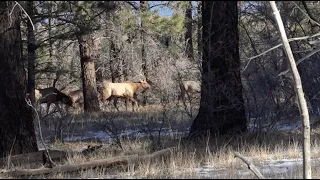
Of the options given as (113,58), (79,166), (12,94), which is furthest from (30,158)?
(113,58)

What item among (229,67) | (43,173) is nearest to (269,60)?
(229,67)

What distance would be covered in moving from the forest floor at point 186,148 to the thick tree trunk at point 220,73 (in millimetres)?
430

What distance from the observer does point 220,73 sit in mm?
11234

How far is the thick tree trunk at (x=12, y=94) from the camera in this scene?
9430mm

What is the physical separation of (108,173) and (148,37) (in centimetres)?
1430

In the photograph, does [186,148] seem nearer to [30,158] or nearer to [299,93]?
[30,158]

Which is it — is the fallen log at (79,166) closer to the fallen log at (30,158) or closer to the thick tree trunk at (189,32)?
the fallen log at (30,158)

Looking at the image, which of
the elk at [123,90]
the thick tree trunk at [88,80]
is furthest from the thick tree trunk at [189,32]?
the elk at [123,90]

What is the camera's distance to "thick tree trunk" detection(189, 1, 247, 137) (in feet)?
36.3

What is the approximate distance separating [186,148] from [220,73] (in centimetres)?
206

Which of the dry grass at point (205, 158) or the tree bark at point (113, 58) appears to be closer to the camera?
the dry grass at point (205, 158)

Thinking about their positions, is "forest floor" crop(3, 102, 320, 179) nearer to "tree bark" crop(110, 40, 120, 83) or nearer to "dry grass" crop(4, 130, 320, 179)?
"dry grass" crop(4, 130, 320, 179)

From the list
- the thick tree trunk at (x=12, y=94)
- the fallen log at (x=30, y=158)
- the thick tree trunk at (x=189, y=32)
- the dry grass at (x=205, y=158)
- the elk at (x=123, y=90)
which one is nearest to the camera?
the dry grass at (x=205, y=158)

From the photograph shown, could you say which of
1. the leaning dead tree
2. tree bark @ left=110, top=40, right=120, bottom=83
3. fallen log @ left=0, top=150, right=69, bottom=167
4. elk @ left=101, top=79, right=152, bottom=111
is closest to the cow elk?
elk @ left=101, top=79, right=152, bottom=111
